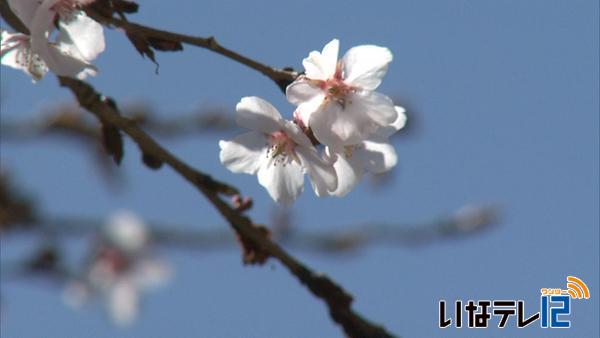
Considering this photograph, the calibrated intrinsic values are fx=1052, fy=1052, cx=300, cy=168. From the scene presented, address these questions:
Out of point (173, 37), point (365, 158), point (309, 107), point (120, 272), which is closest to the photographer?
point (173, 37)

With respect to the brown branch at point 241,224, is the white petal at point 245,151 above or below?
above

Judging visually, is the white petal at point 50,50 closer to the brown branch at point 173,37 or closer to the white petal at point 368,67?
the brown branch at point 173,37

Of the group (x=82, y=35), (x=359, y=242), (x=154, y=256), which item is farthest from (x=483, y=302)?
(x=82, y=35)

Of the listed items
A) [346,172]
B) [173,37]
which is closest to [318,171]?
[346,172]

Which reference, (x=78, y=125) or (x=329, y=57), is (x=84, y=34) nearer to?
(x=329, y=57)

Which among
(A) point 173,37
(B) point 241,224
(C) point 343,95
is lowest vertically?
(B) point 241,224

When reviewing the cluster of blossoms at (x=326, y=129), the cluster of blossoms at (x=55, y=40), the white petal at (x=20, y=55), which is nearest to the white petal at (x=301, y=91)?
the cluster of blossoms at (x=326, y=129)
